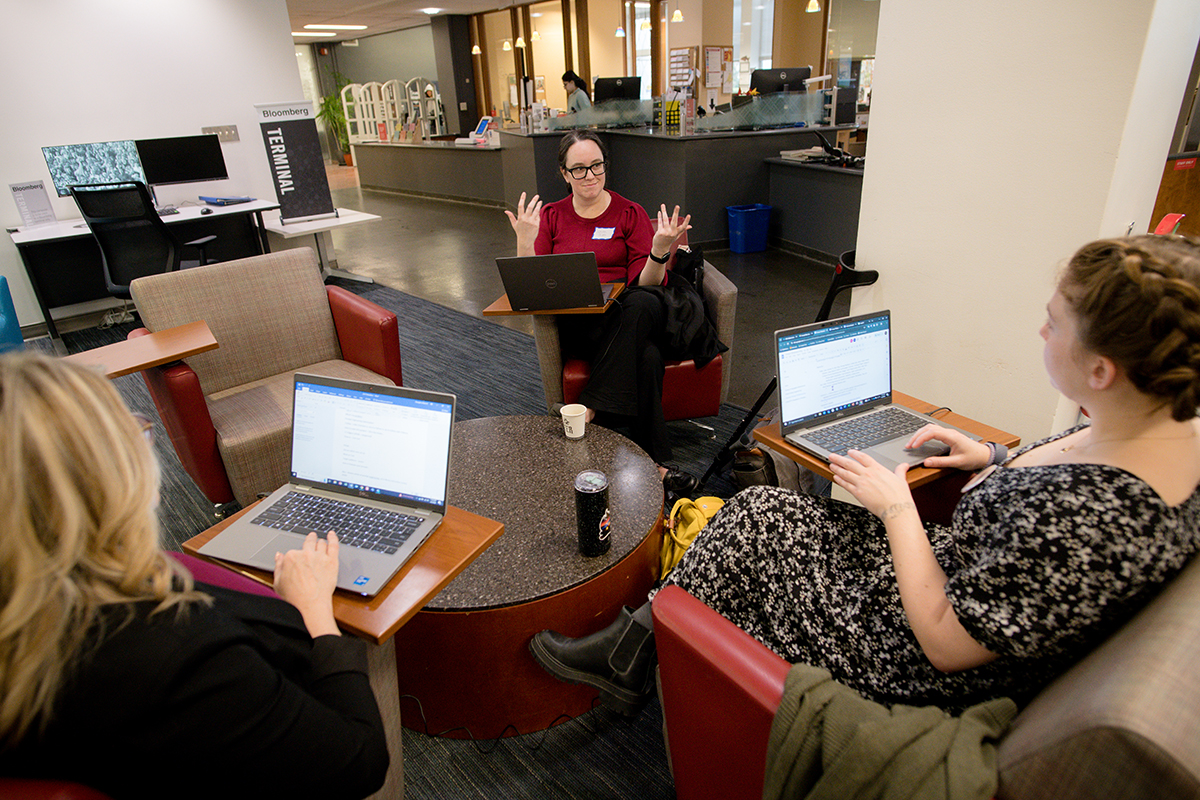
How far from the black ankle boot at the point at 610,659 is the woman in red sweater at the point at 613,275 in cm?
118

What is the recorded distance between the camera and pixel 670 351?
8.79 ft

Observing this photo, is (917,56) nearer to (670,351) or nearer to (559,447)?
(670,351)

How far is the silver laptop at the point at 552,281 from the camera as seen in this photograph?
7.85ft

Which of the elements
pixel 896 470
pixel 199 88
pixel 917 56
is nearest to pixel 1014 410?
pixel 896 470

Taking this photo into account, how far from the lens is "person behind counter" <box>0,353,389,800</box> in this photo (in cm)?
68

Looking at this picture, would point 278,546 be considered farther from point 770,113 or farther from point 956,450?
point 770,113

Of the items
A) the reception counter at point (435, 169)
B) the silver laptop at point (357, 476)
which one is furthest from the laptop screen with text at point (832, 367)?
the reception counter at point (435, 169)

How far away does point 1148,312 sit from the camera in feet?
3.11

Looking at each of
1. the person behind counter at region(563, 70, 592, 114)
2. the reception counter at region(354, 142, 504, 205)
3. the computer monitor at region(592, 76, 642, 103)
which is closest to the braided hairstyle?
the computer monitor at region(592, 76, 642, 103)

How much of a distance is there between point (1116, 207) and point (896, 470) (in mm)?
1082

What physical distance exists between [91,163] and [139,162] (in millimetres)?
288

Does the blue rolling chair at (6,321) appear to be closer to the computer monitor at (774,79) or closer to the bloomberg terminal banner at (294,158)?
the bloomberg terminal banner at (294,158)

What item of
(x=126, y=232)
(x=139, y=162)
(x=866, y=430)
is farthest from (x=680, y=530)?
(x=139, y=162)

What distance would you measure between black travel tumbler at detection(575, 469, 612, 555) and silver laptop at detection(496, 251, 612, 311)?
105cm
